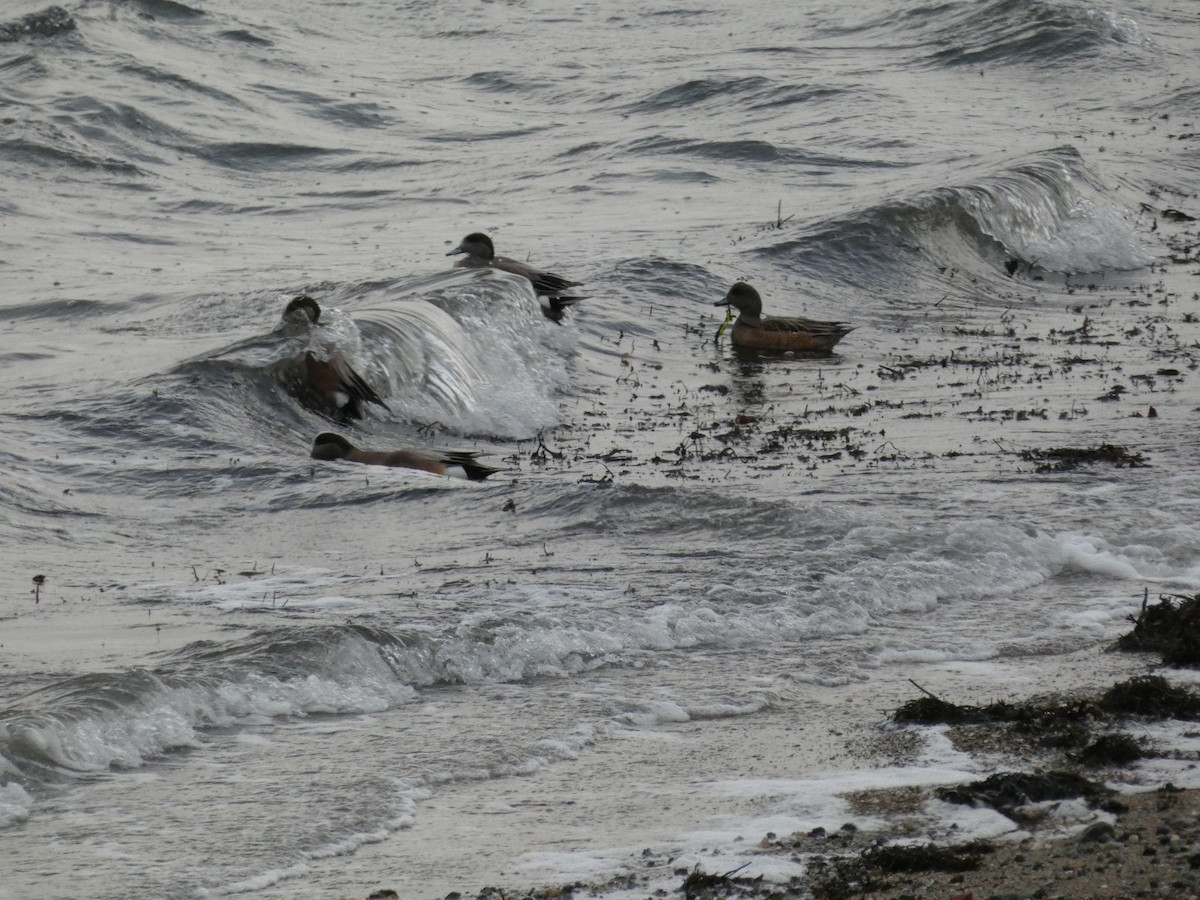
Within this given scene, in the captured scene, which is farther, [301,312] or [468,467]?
[301,312]

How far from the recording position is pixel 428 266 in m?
15.4

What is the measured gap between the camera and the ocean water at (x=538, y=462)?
5105mm

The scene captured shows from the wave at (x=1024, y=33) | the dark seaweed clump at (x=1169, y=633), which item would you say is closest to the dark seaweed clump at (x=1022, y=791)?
the dark seaweed clump at (x=1169, y=633)

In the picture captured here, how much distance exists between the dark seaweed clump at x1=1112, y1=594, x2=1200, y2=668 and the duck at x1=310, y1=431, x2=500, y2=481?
4126mm

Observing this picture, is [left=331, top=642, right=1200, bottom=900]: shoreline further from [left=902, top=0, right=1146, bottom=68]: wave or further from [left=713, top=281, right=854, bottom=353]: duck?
[left=902, top=0, right=1146, bottom=68]: wave

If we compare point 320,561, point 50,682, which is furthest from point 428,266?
point 50,682

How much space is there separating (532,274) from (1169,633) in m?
8.54

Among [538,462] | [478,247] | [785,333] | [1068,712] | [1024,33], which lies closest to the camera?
[1068,712]

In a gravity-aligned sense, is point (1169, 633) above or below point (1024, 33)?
below

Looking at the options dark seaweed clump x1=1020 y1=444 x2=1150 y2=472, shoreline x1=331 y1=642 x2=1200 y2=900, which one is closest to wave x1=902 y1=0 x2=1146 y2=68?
dark seaweed clump x1=1020 y1=444 x2=1150 y2=472

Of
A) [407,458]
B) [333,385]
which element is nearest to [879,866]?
[407,458]

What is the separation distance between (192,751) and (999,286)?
12352 mm

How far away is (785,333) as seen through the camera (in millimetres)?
13391

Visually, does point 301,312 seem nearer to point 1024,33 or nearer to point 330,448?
point 330,448
